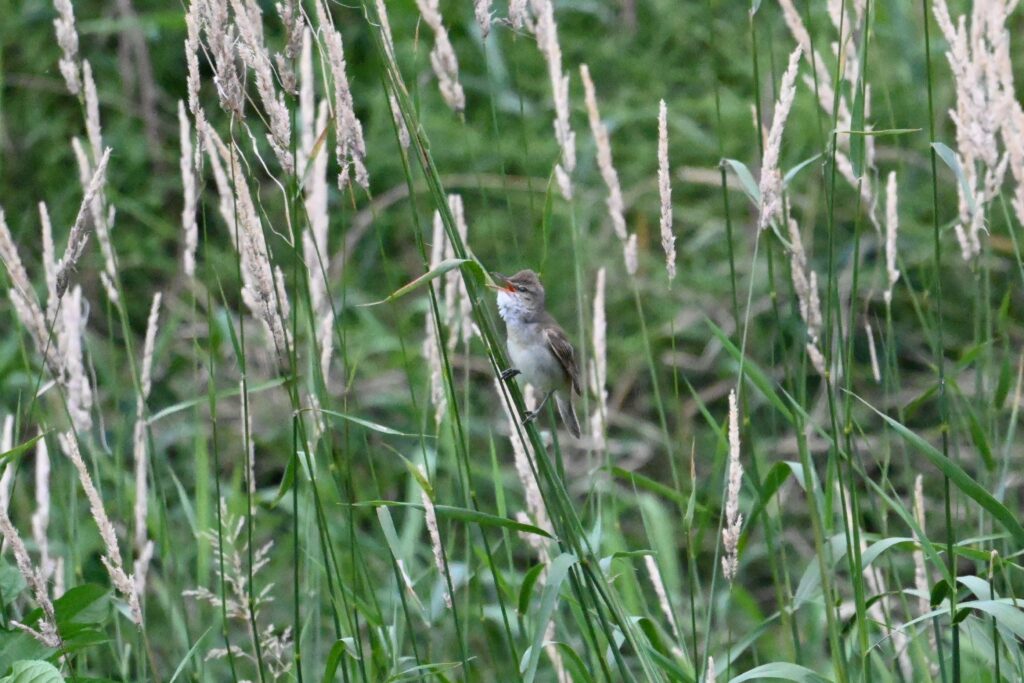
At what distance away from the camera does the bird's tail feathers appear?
3.26 m

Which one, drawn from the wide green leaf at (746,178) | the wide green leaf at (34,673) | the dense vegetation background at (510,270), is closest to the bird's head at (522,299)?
the dense vegetation background at (510,270)

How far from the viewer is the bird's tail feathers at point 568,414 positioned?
10.7 feet

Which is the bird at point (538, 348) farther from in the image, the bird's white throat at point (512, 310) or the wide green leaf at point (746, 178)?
the wide green leaf at point (746, 178)

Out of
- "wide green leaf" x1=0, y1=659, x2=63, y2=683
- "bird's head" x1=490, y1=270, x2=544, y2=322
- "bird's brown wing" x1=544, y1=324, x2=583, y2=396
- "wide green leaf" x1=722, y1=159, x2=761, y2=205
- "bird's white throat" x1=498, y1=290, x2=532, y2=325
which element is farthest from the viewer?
"bird's brown wing" x1=544, y1=324, x2=583, y2=396

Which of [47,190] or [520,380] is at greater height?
[47,190]

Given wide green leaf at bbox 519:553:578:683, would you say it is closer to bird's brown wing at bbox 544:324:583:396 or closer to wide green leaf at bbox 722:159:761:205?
wide green leaf at bbox 722:159:761:205

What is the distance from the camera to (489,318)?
1.80m

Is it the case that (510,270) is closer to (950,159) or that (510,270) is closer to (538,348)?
(538,348)

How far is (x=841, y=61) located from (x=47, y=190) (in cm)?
408

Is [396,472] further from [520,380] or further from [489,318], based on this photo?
[489,318]

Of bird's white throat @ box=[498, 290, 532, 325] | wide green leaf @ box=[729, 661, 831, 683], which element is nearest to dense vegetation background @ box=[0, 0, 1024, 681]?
bird's white throat @ box=[498, 290, 532, 325]

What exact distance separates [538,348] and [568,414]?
237mm

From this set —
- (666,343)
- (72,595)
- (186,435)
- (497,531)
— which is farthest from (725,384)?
(72,595)

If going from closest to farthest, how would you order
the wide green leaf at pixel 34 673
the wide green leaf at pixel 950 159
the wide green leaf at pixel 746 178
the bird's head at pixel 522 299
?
1. the wide green leaf at pixel 34 673
2. the wide green leaf at pixel 950 159
3. the wide green leaf at pixel 746 178
4. the bird's head at pixel 522 299
